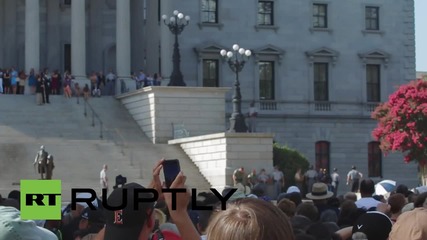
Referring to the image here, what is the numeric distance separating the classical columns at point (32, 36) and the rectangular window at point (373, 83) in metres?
19.9

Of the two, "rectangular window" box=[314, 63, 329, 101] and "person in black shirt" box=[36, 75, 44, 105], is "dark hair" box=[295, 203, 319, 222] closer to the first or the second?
"person in black shirt" box=[36, 75, 44, 105]

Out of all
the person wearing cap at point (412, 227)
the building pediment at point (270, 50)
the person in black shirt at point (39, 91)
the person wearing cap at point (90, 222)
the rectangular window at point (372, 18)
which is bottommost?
the person wearing cap at point (90, 222)

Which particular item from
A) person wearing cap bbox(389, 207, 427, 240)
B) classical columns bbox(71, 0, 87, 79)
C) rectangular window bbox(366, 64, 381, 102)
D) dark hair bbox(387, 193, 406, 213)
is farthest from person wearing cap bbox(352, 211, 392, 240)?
rectangular window bbox(366, 64, 381, 102)

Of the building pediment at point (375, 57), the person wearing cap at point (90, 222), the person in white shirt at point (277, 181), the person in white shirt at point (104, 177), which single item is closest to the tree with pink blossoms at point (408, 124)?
the person in white shirt at point (277, 181)

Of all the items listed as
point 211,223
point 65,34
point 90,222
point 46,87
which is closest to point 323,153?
point 65,34

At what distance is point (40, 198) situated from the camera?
7047 millimetres

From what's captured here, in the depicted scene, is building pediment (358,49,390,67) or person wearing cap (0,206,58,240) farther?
building pediment (358,49,390,67)

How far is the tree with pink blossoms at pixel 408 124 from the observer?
159 ft

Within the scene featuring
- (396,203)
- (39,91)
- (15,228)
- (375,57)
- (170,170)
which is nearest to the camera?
(15,228)

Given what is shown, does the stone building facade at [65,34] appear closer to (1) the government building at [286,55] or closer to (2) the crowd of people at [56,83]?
(1) the government building at [286,55]

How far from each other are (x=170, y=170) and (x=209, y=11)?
53258mm

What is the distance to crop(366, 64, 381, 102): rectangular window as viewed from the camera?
6249cm

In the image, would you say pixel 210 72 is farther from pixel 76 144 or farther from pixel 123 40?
pixel 76 144

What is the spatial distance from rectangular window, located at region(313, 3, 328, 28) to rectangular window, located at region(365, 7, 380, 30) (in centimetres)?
279
